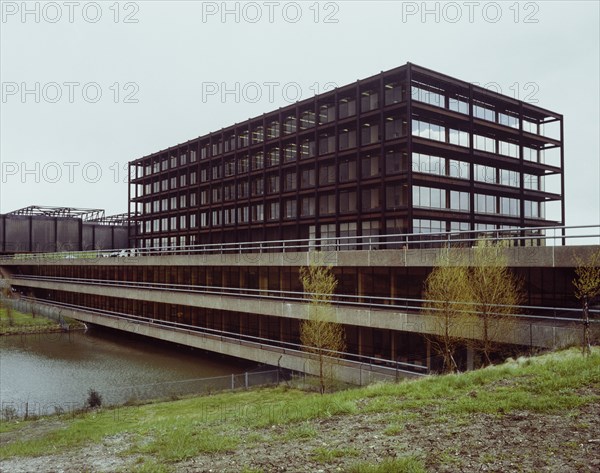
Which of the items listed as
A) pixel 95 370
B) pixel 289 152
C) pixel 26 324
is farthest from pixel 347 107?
pixel 26 324

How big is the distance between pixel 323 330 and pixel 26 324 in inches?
1822

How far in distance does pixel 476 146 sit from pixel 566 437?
53253 mm

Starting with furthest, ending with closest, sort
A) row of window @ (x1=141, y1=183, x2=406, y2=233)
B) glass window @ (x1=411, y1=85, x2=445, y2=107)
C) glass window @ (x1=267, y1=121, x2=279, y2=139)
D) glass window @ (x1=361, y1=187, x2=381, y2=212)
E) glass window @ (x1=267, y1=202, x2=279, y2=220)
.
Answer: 1. glass window @ (x1=267, y1=121, x2=279, y2=139)
2. glass window @ (x1=267, y1=202, x2=279, y2=220)
3. glass window @ (x1=361, y1=187, x2=381, y2=212)
4. row of window @ (x1=141, y1=183, x2=406, y2=233)
5. glass window @ (x1=411, y1=85, x2=445, y2=107)

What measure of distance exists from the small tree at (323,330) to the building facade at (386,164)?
23.9m

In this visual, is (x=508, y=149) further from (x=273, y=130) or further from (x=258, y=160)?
(x=258, y=160)

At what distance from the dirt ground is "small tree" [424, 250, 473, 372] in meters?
11.3

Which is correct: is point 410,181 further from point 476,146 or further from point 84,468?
point 84,468

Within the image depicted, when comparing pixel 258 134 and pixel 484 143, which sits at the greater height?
pixel 258 134

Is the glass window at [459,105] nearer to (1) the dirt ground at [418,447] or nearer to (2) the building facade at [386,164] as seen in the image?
(2) the building facade at [386,164]

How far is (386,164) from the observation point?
56188mm

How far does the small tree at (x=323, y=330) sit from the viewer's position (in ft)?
97.4

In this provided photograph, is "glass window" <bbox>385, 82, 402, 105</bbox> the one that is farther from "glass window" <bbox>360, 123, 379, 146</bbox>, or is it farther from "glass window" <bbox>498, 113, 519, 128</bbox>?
"glass window" <bbox>498, 113, 519, 128</bbox>

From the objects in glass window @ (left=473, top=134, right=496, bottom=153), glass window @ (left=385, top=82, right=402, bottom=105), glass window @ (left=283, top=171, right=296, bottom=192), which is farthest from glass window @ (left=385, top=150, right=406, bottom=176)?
glass window @ (left=283, top=171, right=296, bottom=192)

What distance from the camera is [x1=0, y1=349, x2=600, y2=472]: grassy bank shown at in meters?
11.9
